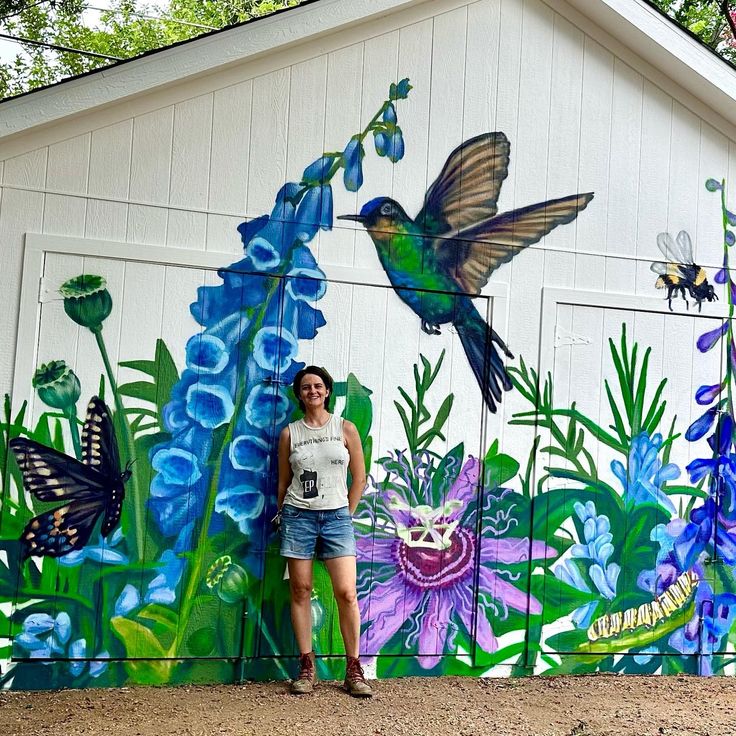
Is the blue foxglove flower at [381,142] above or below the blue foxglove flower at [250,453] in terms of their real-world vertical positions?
above

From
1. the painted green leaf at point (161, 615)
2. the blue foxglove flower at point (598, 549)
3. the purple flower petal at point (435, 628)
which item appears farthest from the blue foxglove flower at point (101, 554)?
the blue foxglove flower at point (598, 549)

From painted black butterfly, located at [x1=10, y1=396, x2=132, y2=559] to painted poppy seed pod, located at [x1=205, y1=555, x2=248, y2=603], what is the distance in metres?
0.57

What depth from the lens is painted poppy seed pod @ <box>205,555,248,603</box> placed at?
5.00 m

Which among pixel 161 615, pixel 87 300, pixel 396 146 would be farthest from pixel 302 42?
pixel 161 615

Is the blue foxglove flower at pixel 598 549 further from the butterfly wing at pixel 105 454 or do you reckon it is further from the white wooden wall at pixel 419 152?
the butterfly wing at pixel 105 454

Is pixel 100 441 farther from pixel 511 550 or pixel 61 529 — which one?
pixel 511 550

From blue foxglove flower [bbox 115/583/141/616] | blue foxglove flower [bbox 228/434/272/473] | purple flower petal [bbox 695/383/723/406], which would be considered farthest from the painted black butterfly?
purple flower petal [bbox 695/383/723/406]

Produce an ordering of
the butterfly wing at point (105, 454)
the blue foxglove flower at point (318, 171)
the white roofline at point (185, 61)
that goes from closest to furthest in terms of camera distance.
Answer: the white roofline at point (185, 61) → the butterfly wing at point (105, 454) → the blue foxglove flower at point (318, 171)

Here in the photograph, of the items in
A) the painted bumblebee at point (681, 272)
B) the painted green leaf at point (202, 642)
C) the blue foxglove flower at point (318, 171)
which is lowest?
the painted green leaf at point (202, 642)

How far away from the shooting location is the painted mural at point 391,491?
4816mm

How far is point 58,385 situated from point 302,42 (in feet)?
7.31

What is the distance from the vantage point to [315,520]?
16.3ft

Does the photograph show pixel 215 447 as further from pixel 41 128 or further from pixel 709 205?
pixel 709 205

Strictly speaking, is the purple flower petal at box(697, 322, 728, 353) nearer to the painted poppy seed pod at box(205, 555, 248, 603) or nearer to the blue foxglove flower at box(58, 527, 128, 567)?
the painted poppy seed pod at box(205, 555, 248, 603)
